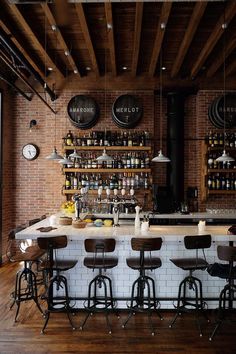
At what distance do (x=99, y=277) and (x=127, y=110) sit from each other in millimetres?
4376

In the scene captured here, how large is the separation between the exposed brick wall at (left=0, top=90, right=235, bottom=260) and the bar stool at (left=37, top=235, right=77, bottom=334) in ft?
11.6

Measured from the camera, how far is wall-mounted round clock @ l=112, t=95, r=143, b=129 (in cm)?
776

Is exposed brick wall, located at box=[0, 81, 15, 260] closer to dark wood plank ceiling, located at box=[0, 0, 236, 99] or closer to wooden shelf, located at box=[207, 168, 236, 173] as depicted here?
dark wood plank ceiling, located at box=[0, 0, 236, 99]

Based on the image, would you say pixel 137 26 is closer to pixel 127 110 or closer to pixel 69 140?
pixel 127 110

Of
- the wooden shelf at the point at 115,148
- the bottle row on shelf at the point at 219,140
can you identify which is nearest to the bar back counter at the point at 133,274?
the wooden shelf at the point at 115,148

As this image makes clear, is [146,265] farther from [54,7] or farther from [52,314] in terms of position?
[54,7]

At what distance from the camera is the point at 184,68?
7594mm

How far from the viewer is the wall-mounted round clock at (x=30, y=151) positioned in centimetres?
819

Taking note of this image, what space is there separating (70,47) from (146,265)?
13.7ft

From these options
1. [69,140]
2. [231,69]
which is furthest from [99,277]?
[231,69]

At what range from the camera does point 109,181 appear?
7980mm

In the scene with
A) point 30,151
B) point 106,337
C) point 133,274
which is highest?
point 30,151

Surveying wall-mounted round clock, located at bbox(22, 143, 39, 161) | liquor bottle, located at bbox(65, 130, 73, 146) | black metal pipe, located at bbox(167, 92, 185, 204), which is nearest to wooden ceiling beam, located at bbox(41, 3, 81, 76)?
liquor bottle, located at bbox(65, 130, 73, 146)

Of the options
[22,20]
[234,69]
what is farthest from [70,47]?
[234,69]
